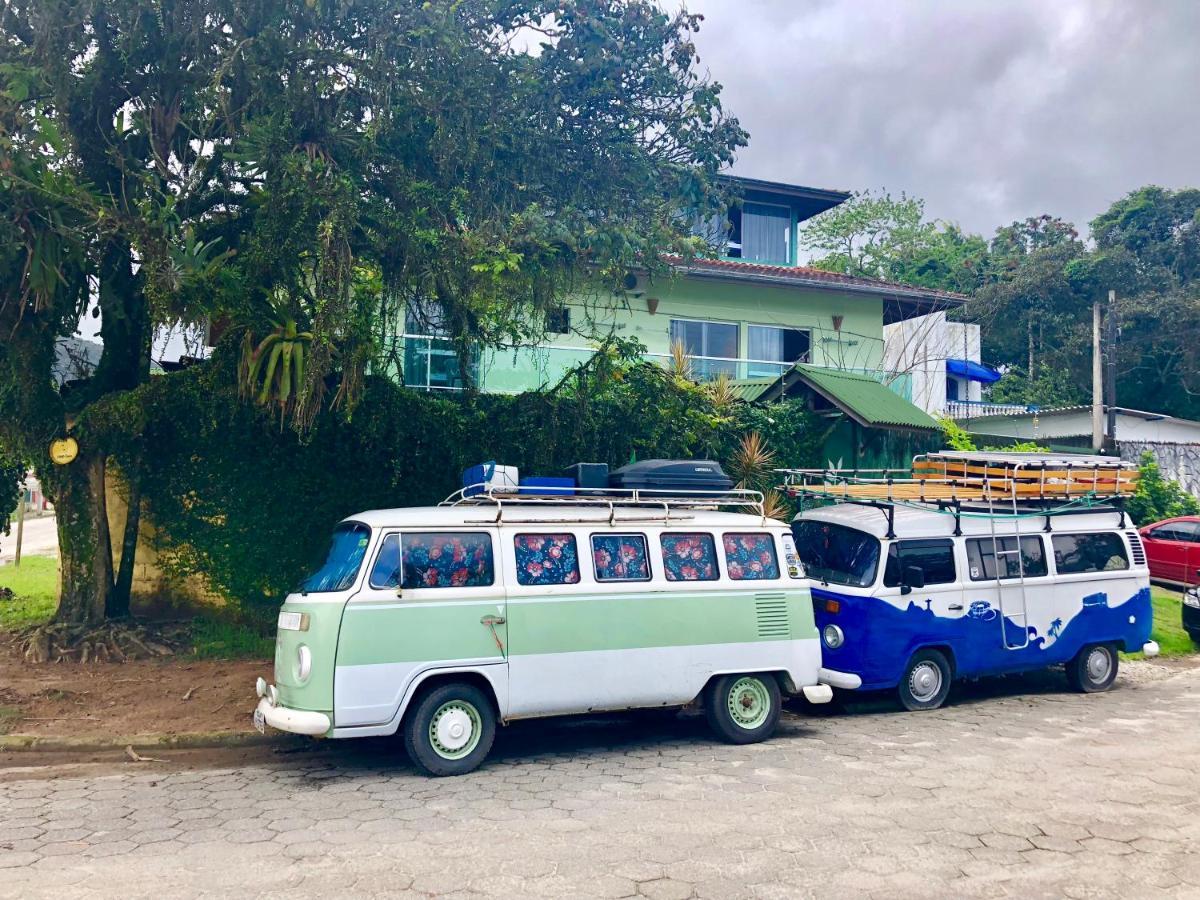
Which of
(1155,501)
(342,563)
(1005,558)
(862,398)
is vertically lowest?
(1005,558)

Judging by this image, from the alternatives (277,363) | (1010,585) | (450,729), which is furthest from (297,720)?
(1010,585)

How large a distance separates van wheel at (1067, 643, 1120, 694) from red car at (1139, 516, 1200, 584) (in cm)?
791

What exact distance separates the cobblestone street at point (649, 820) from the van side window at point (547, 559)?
1.59 meters

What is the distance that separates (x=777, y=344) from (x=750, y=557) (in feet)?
46.6

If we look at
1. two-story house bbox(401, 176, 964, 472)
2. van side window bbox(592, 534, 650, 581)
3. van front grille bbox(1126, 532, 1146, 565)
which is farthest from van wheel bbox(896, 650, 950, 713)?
two-story house bbox(401, 176, 964, 472)

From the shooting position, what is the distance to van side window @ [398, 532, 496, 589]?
26.3 feet

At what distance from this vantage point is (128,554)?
12.5m

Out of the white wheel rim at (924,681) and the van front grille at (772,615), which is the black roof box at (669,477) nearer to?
the van front grille at (772,615)

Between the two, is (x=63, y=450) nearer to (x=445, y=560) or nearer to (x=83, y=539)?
(x=83, y=539)

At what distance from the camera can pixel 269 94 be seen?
10680 millimetres

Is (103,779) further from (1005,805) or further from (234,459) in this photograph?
(1005,805)

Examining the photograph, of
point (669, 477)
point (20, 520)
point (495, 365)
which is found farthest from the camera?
point (20, 520)

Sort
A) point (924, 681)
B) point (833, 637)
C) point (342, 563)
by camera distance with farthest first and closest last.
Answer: point (924, 681) → point (833, 637) → point (342, 563)

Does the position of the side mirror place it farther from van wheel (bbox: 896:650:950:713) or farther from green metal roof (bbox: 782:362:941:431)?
green metal roof (bbox: 782:362:941:431)
